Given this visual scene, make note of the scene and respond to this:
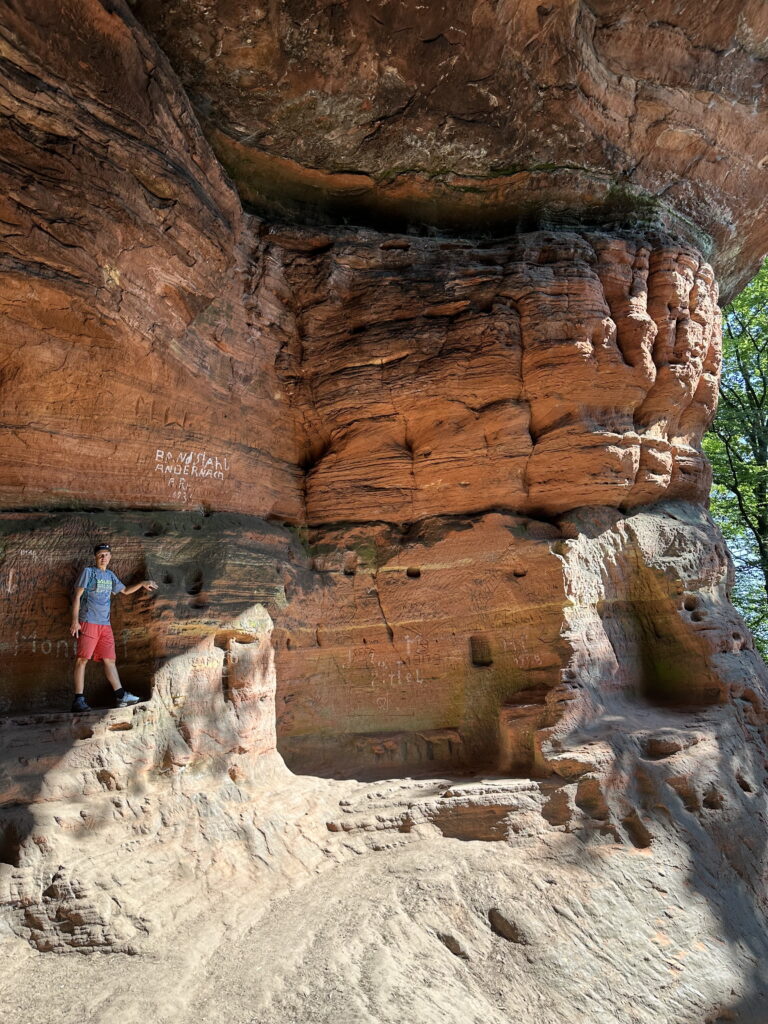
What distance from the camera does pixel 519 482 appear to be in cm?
845

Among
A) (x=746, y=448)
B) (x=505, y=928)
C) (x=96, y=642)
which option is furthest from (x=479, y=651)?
(x=746, y=448)

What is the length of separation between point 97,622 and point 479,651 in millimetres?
4233

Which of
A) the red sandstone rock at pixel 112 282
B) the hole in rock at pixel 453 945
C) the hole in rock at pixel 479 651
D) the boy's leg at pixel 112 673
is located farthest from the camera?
the hole in rock at pixel 479 651

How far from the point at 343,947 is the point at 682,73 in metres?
10.2

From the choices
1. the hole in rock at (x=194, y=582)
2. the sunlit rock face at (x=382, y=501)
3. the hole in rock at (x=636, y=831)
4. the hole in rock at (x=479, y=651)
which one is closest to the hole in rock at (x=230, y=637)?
the sunlit rock face at (x=382, y=501)

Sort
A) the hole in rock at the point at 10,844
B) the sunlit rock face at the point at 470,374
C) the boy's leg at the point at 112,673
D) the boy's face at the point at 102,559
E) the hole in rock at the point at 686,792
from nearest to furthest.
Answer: the hole in rock at the point at 10,844 < the boy's leg at the point at 112,673 < the boy's face at the point at 102,559 < the hole in rock at the point at 686,792 < the sunlit rock face at the point at 470,374

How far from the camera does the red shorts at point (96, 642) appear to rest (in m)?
5.90

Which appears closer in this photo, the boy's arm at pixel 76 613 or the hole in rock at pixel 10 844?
the hole in rock at pixel 10 844

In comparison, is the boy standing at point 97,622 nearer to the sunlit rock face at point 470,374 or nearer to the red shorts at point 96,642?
the red shorts at point 96,642

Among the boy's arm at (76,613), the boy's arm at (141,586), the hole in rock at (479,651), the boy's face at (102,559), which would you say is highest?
the boy's face at (102,559)

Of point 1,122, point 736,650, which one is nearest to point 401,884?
point 736,650

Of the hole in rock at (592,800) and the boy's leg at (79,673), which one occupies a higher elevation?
the boy's leg at (79,673)

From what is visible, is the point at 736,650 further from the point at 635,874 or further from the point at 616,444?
the point at 635,874

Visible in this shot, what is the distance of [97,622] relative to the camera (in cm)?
600
